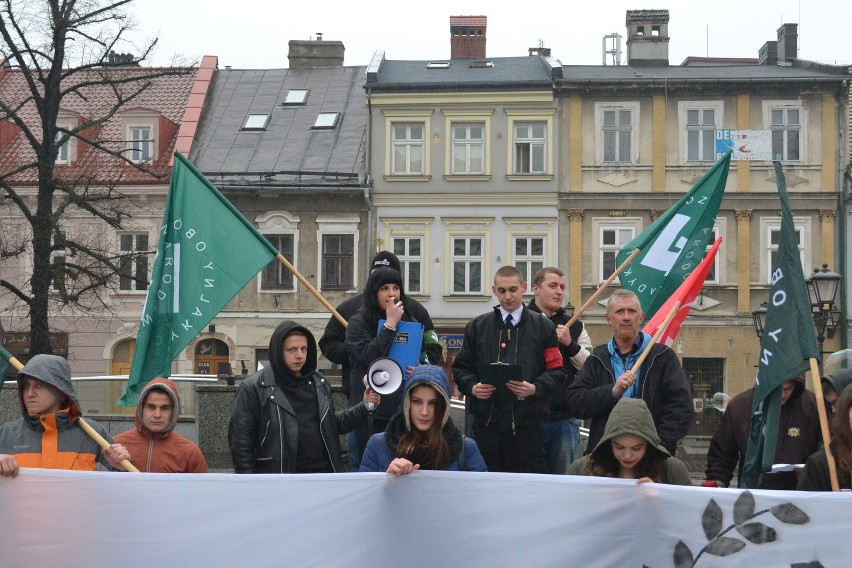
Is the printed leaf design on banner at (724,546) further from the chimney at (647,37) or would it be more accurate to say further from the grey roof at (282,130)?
the chimney at (647,37)

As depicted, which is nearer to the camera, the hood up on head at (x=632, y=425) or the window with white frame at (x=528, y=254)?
the hood up on head at (x=632, y=425)

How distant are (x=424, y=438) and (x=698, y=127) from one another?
2907cm

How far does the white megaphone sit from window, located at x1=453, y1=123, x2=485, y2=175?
26.9m

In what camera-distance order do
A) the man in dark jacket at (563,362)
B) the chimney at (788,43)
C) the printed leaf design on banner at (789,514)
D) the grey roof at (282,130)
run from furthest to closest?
1. the chimney at (788,43)
2. the grey roof at (282,130)
3. the man in dark jacket at (563,362)
4. the printed leaf design on banner at (789,514)

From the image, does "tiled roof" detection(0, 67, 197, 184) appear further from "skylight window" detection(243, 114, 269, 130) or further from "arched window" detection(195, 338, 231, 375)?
"arched window" detection(195, 338, 231, 375)

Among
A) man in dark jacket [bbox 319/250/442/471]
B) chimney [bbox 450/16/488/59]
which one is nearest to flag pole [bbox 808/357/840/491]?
man in dark jacket [bbox 319/250/442/471]

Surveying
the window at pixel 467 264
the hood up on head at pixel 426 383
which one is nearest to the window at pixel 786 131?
the window at pixel 467 264

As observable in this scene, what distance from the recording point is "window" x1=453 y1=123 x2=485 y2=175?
33.8 m

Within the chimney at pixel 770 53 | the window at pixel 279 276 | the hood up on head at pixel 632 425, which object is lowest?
the hood up on head at pixel 632 425

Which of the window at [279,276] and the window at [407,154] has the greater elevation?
the window at [407,154]

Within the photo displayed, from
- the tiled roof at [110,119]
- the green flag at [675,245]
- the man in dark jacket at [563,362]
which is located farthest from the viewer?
the tiled roof at [110,119]

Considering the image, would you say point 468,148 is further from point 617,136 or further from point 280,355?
point 280,355

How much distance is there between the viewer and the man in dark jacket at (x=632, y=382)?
6.78 metres

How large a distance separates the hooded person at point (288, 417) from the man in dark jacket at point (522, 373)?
2.72 ft
